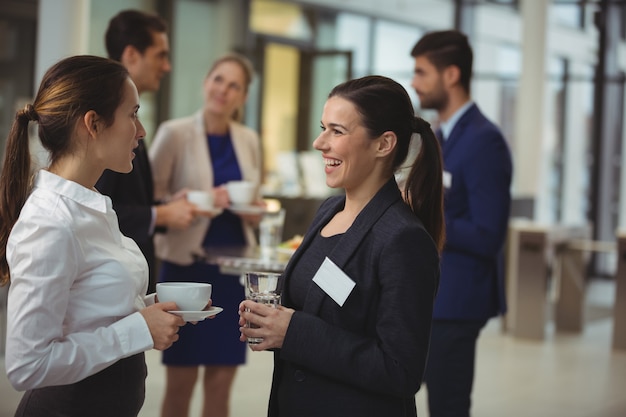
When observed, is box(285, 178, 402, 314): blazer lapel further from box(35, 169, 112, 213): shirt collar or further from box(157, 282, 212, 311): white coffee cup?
box(35, 169, 112, 213): shirt collar

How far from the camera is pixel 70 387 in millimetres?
1943

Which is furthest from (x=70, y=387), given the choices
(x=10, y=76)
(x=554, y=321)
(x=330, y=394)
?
(x=10, y=76)

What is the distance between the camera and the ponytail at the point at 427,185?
7.29ft

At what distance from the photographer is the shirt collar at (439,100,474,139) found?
11.3ft

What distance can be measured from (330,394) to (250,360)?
4693mm

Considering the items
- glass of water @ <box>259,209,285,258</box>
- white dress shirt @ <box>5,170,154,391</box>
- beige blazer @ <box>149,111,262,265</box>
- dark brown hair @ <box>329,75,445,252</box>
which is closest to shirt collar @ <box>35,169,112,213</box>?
white dress shirt @ <box>5,170,154,391</box>

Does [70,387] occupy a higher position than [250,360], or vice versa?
[70,387]

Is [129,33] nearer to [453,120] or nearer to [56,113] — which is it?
[453,120]

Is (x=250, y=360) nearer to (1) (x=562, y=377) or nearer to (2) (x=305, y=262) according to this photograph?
(1) (x=562, y=377)

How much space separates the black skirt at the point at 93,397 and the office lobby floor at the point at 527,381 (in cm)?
234

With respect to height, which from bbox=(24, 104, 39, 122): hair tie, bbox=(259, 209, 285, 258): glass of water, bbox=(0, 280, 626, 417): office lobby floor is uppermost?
bbox=(24, 104, 39, 122): hair tie

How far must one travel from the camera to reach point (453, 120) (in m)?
3.46

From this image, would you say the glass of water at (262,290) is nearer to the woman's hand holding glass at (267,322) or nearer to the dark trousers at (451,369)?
the woman's hand holding glass at (267,322)

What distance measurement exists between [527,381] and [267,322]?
475cm
